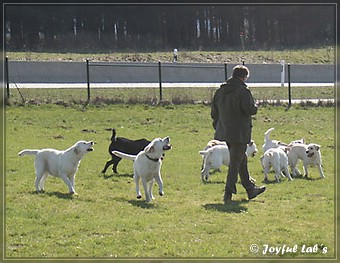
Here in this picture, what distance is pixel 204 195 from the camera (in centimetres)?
946

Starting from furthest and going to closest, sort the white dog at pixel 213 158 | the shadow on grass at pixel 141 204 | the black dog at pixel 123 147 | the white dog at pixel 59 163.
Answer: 1. the black dog at pixel 123 147
2. the white dog at pixel 213 158
3. the white dog at pixel 59 163
4. the shadow on grass at pixel 141 204

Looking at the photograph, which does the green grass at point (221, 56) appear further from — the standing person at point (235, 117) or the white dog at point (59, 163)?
the standing person at point (235, 117)

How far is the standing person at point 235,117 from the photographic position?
340 inches

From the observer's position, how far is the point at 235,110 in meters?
8.70

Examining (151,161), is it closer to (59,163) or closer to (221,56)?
(59,163)

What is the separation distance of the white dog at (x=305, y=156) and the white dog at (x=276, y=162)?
0.46 m

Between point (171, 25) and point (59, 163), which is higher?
point (171, 25)

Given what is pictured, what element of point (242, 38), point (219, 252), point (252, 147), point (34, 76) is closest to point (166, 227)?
point (219, 252)

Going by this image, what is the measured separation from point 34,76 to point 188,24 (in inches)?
373

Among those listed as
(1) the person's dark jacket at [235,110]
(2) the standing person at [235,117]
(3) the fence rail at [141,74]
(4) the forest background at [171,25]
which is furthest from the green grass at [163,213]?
(3) the fence rail at [141,74]

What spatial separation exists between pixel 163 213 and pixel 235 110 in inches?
69.0

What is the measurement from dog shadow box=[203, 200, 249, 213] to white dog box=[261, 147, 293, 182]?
6.63ft

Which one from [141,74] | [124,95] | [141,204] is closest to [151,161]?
[141,204]

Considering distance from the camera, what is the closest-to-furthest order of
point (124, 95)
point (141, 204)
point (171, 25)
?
point (141, 204)
point (171, 25)
point (124, 95)
